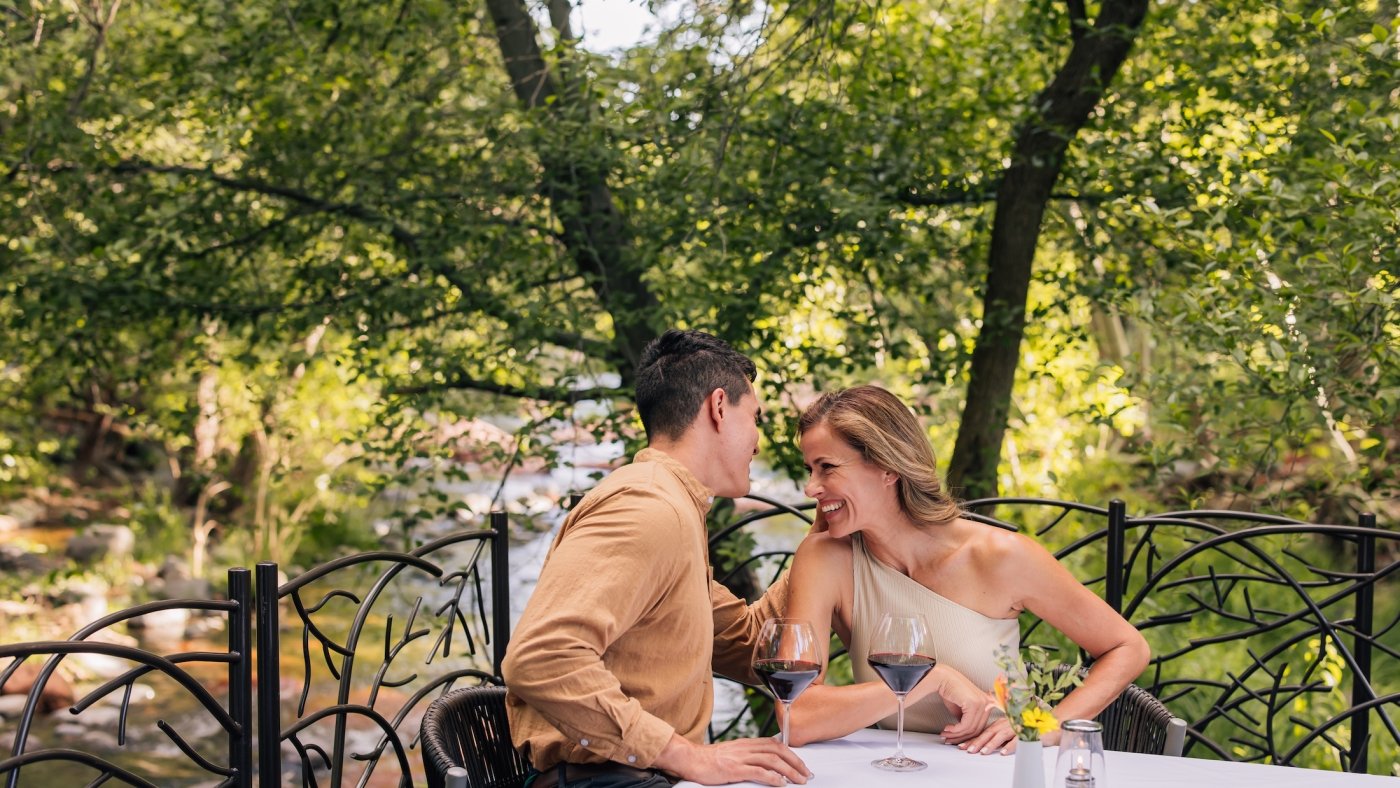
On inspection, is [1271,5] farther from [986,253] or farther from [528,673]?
[528,673]

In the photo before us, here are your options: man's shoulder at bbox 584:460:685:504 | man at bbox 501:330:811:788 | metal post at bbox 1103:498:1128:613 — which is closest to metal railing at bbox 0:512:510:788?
man at bbox 501:330:811:788

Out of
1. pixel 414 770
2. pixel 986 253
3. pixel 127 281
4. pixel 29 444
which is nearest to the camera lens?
pixel 127 281

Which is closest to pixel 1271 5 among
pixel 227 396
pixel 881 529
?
pixel 881 529

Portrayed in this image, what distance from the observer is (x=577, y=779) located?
2232 mm

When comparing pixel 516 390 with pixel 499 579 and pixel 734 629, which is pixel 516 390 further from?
pixel 734 629

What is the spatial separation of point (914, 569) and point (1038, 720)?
0.85 m

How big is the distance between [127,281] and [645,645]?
4.28 metres

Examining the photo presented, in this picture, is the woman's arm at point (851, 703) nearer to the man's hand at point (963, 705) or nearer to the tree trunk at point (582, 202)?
the man's hand at point (963, 705)

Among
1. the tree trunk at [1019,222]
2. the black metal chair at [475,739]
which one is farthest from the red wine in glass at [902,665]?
the tree trunk at [1019,222]

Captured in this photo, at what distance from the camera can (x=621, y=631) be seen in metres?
2.12

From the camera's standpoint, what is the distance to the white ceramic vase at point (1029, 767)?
Result: 1.86 m

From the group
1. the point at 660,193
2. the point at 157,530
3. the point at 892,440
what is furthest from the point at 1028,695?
the point at 157,530

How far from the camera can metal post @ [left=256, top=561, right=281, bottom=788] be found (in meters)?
2.29

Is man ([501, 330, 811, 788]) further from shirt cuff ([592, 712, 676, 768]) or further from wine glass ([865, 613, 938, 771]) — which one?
wine glass ([865, 613, 938, 771])
